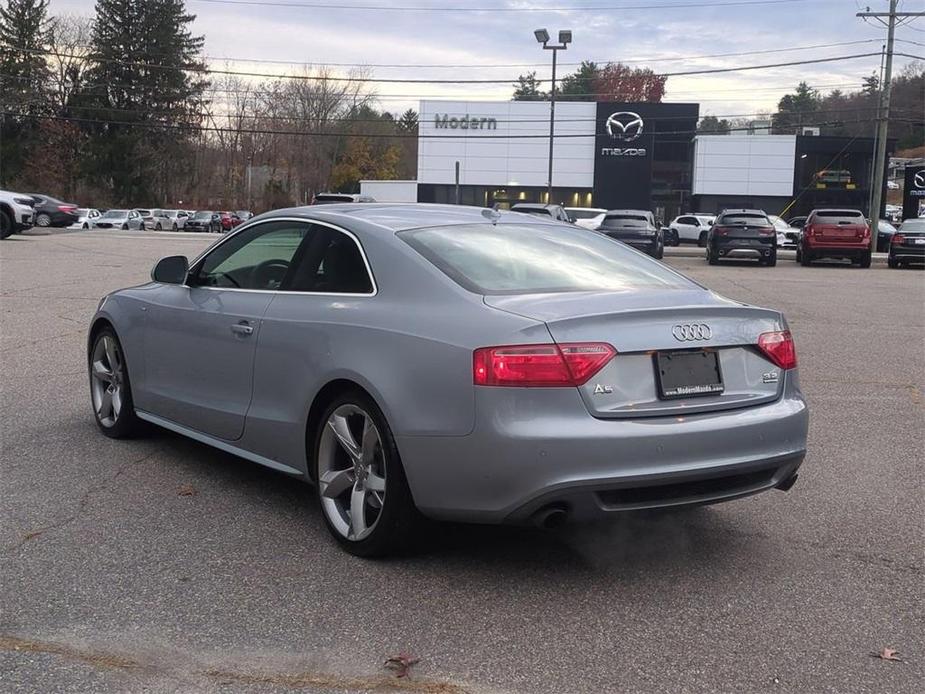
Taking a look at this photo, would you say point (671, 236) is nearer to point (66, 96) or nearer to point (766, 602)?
point (766, 602)

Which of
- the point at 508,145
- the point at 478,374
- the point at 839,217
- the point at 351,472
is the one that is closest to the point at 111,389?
the point at 351,472

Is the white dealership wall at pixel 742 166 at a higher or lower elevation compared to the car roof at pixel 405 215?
higher

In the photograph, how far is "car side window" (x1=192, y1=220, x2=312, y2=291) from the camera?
17.0 ft

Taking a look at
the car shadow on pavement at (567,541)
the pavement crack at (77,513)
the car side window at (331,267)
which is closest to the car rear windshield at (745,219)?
the car shadow on pavement at (567,541)

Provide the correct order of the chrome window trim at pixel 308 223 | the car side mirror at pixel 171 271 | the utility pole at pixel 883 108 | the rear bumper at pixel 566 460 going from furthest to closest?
the utility pole at pixel 883 108 < the car side mirror at pixel 171 271 < the chrome window trim at pixel 308 223 < the rear bumper at pixel 566 460

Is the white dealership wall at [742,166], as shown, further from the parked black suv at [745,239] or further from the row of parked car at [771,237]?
the parked black suv at [745,239]

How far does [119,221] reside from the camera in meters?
56.8

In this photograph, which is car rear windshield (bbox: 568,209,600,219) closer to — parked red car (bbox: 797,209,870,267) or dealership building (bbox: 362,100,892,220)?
parked red car (bbox: 797,209,870,267)

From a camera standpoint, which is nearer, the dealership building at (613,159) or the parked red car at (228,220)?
the parked red car at (228,220)

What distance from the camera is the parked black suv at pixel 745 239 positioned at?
2952 centimetres

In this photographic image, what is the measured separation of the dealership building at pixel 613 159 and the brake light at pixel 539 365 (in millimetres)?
63684

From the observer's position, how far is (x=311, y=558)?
4355mm

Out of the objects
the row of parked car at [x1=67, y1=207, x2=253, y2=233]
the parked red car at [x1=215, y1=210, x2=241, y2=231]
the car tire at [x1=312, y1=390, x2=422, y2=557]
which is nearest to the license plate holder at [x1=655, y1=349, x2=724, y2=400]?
the car tire at [x1=312, y1=390, x2=422, y2=557]

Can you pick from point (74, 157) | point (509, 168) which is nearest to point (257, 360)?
point (509, 168)
